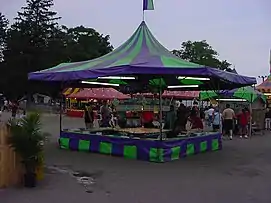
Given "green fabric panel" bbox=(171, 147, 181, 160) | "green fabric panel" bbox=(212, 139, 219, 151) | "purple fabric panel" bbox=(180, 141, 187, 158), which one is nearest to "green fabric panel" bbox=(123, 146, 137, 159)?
"green fabric panel" bbox=(171, 147, 181, 160)

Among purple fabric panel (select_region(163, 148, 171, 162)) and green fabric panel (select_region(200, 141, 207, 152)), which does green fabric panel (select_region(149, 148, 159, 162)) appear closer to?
purple fabric panel (select_region(163, 148, 171, 162))

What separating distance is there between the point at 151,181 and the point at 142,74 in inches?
159

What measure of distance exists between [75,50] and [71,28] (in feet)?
44.5

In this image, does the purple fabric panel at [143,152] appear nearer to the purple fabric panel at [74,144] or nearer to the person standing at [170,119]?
the purple fabric panel at [74,144]

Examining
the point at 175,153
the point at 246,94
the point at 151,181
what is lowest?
the point at 151,181

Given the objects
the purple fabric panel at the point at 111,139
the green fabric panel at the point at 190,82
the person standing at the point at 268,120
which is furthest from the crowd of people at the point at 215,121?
the person standing at the point at 268,120

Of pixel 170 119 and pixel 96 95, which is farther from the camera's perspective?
pixel 96 95

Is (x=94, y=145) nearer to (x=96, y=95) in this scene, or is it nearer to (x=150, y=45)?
(x=150, y=45)

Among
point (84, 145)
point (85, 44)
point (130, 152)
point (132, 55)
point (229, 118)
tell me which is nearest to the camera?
point (130, 152)

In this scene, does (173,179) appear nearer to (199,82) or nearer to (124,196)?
(124,196)

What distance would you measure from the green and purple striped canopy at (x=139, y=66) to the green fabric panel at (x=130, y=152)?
2.14 metres

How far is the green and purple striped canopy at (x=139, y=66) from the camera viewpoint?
11.7m

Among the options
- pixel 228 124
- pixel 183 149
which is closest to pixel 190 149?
pixel 183 149

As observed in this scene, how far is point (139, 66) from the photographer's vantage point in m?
11.7
